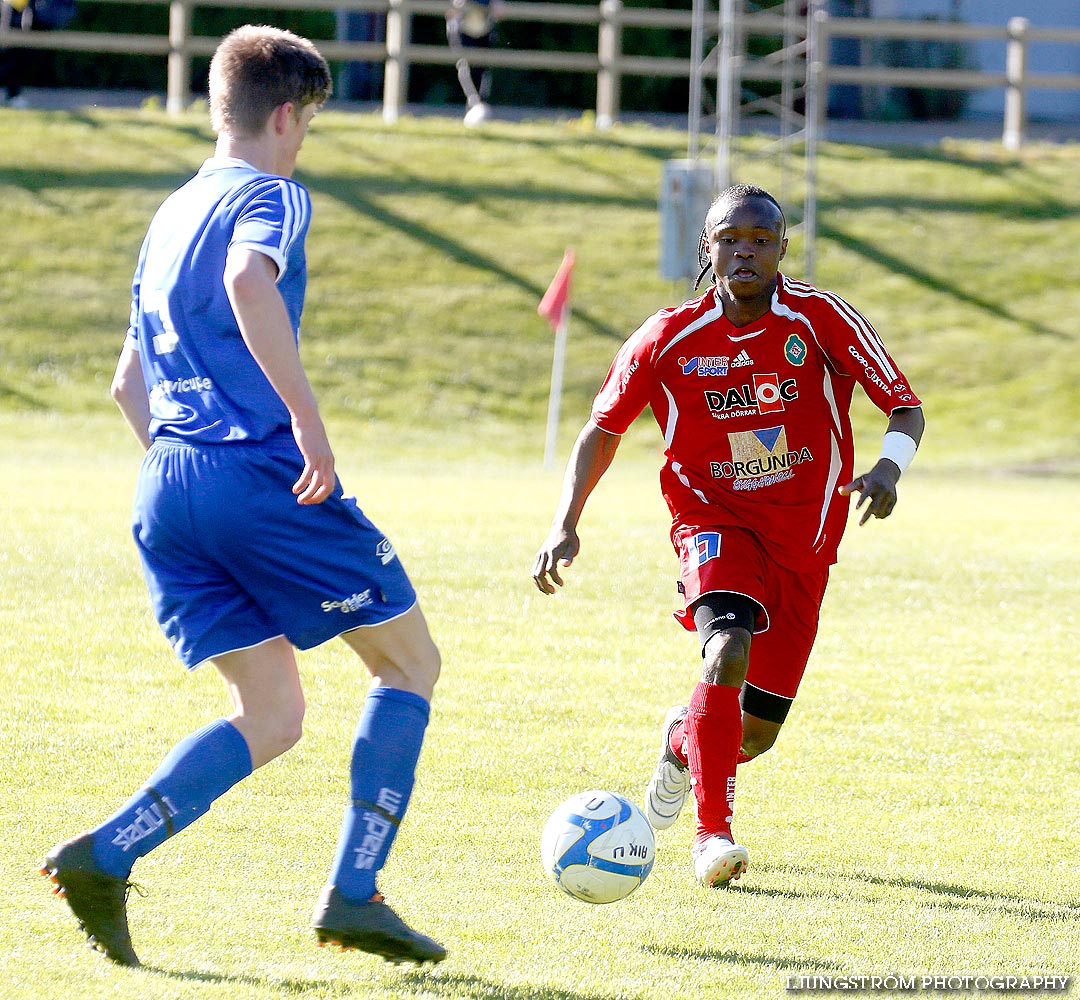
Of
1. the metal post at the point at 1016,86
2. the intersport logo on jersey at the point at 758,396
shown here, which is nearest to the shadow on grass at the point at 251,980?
the intersport logo on jersey at the point at 758,396

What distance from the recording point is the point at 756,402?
196 inches

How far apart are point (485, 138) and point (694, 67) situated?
5.01 metres

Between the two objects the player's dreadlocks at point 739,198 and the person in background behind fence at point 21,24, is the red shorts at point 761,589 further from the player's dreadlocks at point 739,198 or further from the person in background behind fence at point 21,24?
the person in background behind fence at point 21,24

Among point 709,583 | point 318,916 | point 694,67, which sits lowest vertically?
point 318,916

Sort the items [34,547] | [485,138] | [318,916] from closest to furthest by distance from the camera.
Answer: [318,916]
[34,547]
[485,138]

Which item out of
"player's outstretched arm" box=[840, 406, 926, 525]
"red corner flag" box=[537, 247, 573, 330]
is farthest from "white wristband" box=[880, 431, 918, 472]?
"red corner flag" box=[537, 247, 573, 330]

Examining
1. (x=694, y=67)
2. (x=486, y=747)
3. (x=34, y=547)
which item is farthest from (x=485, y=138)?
(x=486, y=747)

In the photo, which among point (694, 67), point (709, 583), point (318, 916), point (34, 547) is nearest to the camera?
point (318, 916)

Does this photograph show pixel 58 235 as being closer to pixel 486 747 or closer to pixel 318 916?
pixel 486 747

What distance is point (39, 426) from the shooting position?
20125mm

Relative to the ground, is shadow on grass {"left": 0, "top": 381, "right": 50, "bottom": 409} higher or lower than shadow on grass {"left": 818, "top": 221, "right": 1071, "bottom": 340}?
lower

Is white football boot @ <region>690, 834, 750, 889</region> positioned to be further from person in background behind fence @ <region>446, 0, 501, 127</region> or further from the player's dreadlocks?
person in background behind fence @ <region>446, 0, 501, 127</region>

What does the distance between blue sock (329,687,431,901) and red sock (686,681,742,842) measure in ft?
3.63

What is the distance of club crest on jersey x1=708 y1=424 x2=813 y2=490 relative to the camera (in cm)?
500
